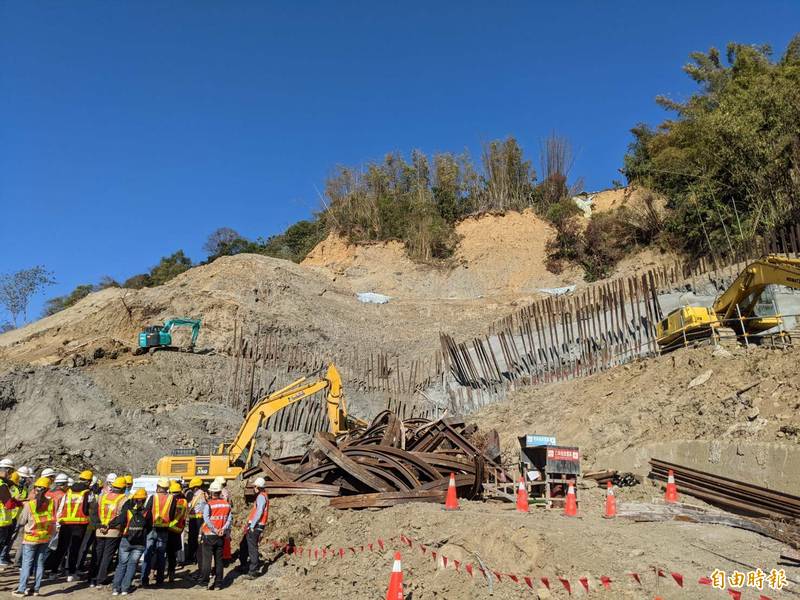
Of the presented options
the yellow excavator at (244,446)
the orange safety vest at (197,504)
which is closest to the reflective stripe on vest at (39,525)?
the orange safety vest at (197,504)

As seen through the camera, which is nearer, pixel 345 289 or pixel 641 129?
pixel 345 289

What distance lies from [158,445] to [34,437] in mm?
3338

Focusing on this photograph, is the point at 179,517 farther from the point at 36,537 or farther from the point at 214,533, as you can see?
the point at 36,537

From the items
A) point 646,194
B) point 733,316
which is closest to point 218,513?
point 733,316

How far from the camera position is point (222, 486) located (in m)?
8.76

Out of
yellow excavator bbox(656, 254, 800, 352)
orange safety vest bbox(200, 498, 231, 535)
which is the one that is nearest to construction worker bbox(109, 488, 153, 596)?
orange safety vest bbox(200, 498, 231, 535)

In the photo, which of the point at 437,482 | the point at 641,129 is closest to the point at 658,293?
A: the point at 437,482

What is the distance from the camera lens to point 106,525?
8039 millimetres

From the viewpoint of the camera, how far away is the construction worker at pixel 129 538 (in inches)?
306

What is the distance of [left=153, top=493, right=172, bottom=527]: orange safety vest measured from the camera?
820cm

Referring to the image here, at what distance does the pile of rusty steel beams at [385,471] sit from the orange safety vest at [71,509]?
2.44 meters

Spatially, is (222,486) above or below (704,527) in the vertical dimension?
above

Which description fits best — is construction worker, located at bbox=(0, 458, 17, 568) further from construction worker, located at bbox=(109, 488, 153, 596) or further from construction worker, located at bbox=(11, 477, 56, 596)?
construction worker, located at bbox=(109, 488, 153, 596)

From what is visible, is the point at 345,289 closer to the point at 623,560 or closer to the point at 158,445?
the point at 158,445
